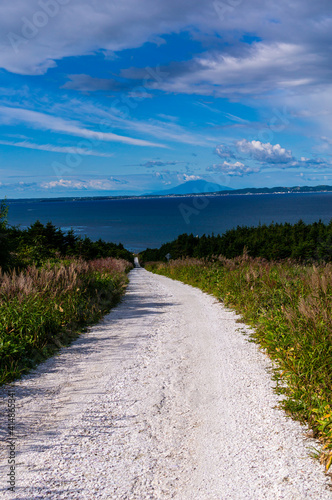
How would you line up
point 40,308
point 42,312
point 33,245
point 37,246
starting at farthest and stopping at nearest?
point 33,245
point 37,246
point 40,308
point 42,312

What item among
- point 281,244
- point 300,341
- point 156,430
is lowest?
point 156,430

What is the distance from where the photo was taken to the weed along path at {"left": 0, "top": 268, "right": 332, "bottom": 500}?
10.1 feet

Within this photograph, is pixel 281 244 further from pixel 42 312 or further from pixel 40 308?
pixel 42 312

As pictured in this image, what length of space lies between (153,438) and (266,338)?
3546mm

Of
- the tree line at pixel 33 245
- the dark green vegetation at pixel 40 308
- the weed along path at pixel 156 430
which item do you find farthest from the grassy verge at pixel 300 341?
the tree line at pixel 33 245

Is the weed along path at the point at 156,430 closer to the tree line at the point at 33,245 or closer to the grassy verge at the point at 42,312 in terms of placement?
the grassy verge at the point at 42,312

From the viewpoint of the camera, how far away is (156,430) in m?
3.96

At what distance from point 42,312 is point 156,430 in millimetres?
4088

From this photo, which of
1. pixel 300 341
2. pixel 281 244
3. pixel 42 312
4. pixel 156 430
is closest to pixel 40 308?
pixel 42 312

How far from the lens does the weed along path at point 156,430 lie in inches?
122

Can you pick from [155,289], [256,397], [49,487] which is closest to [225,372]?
[256,397]

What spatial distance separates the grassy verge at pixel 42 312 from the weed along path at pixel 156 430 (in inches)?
13.9

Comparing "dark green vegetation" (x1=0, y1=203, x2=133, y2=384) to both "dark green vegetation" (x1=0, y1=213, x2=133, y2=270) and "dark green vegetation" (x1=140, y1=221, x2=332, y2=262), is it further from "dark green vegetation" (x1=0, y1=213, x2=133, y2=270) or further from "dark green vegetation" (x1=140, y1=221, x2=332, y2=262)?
"dark green vegetation" (x1=140, y1=221, x2=332, y2=262)

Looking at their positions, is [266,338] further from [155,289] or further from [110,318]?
[155,289]
